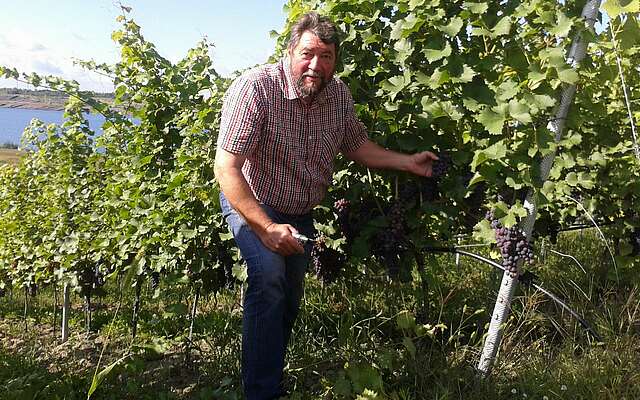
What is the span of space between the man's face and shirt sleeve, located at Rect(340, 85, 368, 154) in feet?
0.84

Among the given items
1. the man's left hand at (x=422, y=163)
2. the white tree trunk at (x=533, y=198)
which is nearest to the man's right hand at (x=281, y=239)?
the man's left hand at (x=422, y=163)

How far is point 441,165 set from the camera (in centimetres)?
268

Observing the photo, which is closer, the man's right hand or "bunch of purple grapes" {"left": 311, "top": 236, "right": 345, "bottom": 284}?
the man's right hand

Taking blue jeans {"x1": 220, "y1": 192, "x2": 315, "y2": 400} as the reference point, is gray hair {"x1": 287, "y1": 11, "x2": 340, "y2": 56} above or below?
above

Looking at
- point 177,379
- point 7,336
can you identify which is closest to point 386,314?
point 177,379

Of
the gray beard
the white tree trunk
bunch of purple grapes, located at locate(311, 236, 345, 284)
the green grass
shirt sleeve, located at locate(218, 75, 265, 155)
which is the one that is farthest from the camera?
bunch of purple grapes, located at locate(311, 236, 345, 284)

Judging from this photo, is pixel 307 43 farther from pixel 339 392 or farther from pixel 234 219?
pixel 339 392

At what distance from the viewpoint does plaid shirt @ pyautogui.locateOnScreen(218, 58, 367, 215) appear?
2449 millimetres

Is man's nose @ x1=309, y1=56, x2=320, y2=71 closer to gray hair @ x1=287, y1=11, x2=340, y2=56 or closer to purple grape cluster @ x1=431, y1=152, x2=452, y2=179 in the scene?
gray hair @ x1=287, y1=11, x2=340, y2=56

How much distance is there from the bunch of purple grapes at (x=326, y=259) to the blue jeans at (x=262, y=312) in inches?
20.2

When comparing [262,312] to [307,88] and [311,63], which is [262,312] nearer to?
[307,88]

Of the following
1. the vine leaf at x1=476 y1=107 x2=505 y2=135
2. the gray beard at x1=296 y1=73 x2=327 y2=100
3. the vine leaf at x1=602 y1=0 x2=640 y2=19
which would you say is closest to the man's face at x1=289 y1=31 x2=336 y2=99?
the gray beard at x1=296 y1=73 x2=327 y2=100

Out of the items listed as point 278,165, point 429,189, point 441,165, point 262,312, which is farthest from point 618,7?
point 262,312

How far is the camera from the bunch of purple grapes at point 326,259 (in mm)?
3158
